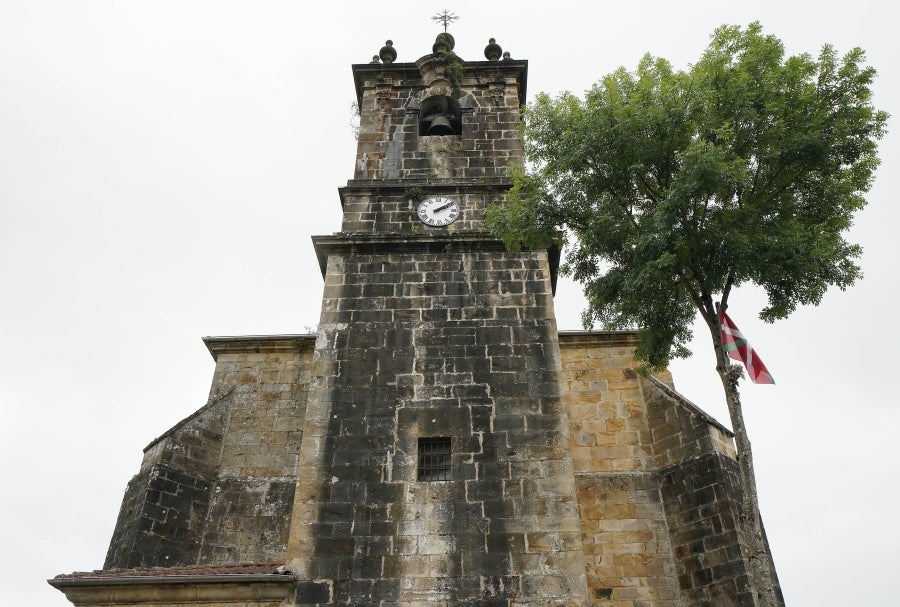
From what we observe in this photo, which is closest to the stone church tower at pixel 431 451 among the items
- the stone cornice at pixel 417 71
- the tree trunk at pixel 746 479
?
the stone cornice at pixel 417 71

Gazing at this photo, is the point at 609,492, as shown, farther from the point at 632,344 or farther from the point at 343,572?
the point at 343,572

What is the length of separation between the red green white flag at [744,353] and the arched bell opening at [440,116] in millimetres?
7999

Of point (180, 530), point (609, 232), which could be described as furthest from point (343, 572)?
point (609, 232)

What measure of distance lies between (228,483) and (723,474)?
27.0 feet

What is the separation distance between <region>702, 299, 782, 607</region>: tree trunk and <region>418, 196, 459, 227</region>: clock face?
5706 mm

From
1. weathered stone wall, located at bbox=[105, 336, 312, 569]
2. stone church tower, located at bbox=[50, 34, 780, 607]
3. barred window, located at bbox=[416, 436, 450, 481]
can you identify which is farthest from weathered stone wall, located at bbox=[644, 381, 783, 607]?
weathered stone wall, located at bbox=[105, 336, 312, 569]

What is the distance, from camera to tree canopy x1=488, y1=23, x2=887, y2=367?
8.45 metres

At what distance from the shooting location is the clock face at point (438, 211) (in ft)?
43.1

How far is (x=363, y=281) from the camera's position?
1217cm

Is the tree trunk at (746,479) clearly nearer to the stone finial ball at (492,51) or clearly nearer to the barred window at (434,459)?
the barred window at (434,459)

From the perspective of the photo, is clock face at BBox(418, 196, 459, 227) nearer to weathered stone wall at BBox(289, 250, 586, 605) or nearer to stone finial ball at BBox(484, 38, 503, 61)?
weathered stone wall at BBox(289, 250, 586, 605)

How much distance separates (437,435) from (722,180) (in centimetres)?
513

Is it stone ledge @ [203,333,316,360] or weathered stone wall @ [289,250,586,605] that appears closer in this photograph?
weathered stone wall @ [289,250,586,605]

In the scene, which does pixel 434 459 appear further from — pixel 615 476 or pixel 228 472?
pixel 228 472
